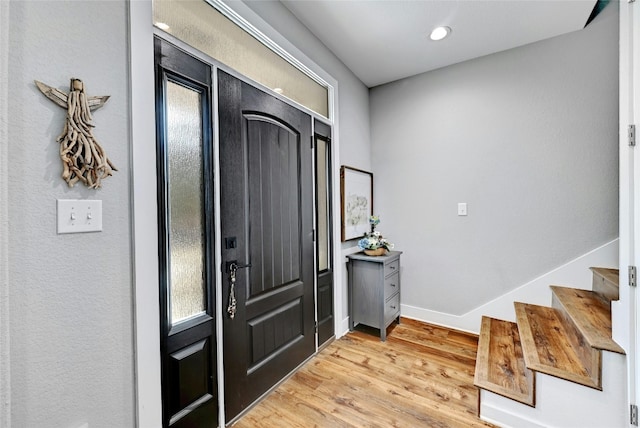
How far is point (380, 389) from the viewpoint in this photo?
1.81 meters

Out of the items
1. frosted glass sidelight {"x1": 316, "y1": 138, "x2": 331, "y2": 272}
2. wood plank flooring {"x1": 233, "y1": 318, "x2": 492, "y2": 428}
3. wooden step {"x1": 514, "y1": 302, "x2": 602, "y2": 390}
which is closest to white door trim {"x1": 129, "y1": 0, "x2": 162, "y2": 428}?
wood plank flooring {"x1": 233, "y1": 318, "x2": 492, "y2": 428}

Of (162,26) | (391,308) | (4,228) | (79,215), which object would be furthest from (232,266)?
(391,308)

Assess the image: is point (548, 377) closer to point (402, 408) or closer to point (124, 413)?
point (402, 408)

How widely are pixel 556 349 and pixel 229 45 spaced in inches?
106

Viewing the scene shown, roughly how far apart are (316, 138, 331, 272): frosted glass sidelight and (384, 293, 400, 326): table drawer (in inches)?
28.8

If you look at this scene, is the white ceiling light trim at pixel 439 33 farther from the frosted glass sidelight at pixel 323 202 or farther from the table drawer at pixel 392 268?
the table drawer at pixel 392 268

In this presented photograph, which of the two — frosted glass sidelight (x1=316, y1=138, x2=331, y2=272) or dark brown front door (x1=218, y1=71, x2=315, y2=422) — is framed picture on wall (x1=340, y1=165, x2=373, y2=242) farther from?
dark brown front door (x1=218, y1=71, x2=315, y2=422)

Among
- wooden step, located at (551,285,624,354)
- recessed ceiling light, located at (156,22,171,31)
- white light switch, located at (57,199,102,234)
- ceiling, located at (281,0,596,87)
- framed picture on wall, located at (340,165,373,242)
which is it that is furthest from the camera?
framed picture on wall, located at (340,165,373,242)

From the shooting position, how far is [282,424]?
59.4 inches

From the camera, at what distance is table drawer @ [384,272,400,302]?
2.53 m

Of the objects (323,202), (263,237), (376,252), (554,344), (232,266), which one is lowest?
(554,344)

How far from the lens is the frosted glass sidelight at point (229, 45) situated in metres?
1.29

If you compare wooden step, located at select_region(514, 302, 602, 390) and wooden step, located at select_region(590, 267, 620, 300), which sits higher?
wooden step, located at select_region(590, 267, 620, 300)

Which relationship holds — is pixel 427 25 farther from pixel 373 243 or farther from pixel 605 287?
pixel 605 287
